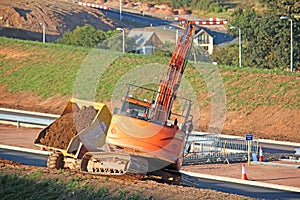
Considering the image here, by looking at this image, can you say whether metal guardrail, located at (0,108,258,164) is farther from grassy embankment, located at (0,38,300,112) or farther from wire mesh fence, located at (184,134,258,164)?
grassy embankment, located at (0,38,300,112)

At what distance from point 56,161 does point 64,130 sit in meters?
1.07

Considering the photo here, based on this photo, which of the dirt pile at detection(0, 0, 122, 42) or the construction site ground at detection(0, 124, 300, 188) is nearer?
the construction site ground at detection(0, 124, 300, 188)

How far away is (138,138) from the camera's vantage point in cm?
2158

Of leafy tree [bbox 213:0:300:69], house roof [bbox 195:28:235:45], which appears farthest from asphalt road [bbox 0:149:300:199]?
house roof [bbox 195:28:235:45]

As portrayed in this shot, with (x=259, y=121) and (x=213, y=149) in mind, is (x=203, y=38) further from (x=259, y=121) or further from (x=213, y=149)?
(x=213, y=149)

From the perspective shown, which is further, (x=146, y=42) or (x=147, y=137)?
(x=146, y=42)

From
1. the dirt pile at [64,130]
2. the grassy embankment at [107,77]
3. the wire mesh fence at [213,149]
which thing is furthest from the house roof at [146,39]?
the dirt pile at [64,130]

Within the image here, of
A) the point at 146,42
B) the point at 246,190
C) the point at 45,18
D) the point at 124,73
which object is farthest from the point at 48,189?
the point at 45,18

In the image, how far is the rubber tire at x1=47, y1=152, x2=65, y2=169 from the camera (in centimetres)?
2514

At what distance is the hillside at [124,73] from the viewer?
54312mm

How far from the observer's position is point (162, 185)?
2172 centimetres

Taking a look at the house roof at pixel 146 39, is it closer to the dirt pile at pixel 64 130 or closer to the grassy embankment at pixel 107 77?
the grassy embankment at pixel 107 77

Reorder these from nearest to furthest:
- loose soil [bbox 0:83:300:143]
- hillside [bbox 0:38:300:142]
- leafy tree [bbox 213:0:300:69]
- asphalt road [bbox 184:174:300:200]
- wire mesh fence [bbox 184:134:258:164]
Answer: asphalt road [bbox 184:174:300:200] < wire mesh fence [bbox 184:134:258:164] < loose soil [bbox 0:83:300:143] < hillside [bbox 0:38:300:142] < leafy tree [bbox 213:0:300:69]

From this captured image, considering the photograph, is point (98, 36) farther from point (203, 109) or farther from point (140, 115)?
point (140, 115)
